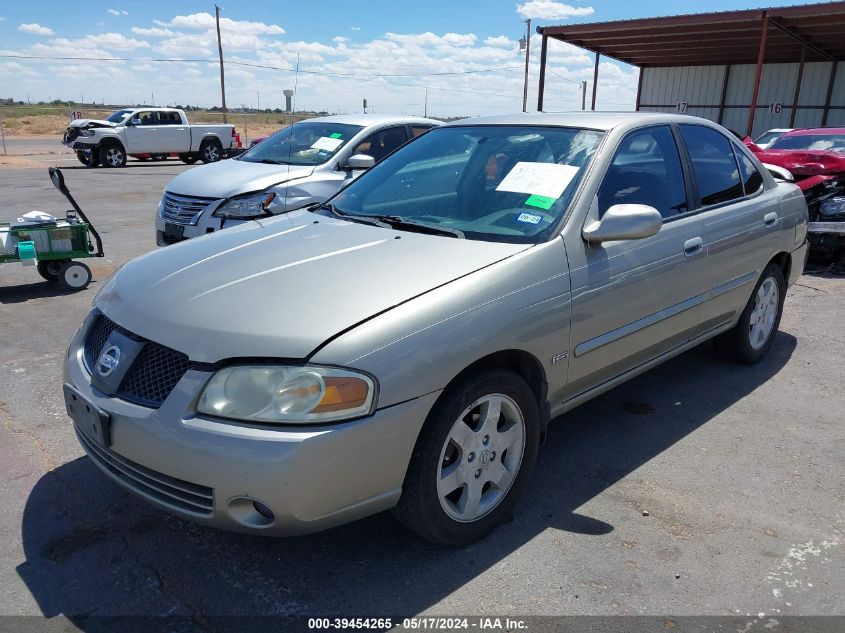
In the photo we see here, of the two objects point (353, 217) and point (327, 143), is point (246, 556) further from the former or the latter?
point (327, 143)

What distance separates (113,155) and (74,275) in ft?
59.3

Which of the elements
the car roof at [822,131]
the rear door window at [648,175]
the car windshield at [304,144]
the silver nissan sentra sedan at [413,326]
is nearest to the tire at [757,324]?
the silver nissan sentra sedan at [413,326]

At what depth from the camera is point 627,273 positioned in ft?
10.8

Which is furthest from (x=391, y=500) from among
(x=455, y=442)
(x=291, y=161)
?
(x=291, y=161)

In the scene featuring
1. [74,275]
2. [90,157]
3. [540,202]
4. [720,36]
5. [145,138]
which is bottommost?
[74,275]

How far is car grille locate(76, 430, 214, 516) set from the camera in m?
2.32

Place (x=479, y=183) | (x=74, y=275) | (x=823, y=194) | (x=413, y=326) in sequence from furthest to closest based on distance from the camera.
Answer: (x=823, y=194) < (x=74, y=275) < (x=479, y=183) < (x=413, y=326)

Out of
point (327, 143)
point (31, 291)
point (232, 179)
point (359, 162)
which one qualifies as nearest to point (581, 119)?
point (359, 162)

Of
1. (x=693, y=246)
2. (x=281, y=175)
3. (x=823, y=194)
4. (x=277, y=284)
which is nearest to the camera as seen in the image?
(x=277, y=284)

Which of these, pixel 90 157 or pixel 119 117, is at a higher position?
pixel 119 117

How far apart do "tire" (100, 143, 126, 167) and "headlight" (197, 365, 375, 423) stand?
2288cm

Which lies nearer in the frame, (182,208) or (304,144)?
(182,208)

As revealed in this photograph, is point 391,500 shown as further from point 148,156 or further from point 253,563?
point 148,156

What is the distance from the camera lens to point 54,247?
6445 millimetres
